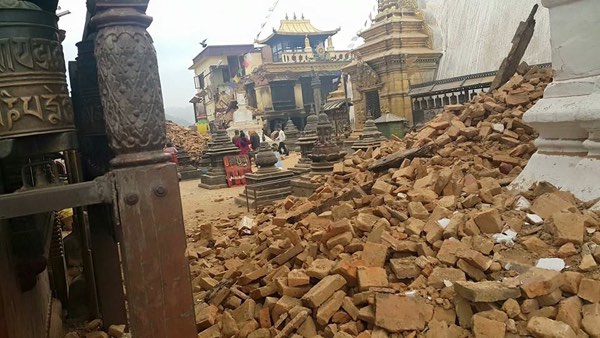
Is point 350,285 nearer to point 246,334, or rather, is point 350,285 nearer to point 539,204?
point 246,334

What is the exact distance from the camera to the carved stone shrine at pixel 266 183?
888 cm

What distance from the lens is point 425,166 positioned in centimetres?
414

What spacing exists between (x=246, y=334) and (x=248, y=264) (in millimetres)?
899

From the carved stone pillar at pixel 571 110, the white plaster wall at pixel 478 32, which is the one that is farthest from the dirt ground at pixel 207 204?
the white plaster wall at pixel 478 32

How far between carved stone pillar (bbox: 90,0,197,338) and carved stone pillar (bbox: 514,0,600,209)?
8.03ft

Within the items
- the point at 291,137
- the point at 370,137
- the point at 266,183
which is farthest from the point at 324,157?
the point at 291,137

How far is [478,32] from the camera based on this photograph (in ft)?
46.7

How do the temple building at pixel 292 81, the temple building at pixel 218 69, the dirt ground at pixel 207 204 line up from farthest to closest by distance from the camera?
the temple building at pixel 218 69, the temple building at pixel 292 81, the dirt ground at pixel 207 204

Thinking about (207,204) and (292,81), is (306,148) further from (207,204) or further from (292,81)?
(292,81)

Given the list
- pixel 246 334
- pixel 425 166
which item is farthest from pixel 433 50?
pixel 246 334

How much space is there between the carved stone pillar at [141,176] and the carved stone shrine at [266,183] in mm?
6387

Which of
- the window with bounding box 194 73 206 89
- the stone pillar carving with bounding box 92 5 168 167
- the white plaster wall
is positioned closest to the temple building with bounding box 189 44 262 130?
the window with bounding box 194 73 206 89

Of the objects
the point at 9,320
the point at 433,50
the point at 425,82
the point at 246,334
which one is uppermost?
the point at 433,50

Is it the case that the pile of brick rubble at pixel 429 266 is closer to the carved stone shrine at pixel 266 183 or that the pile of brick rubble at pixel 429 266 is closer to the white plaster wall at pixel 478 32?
the carved stone shrine at pixel 266 183
